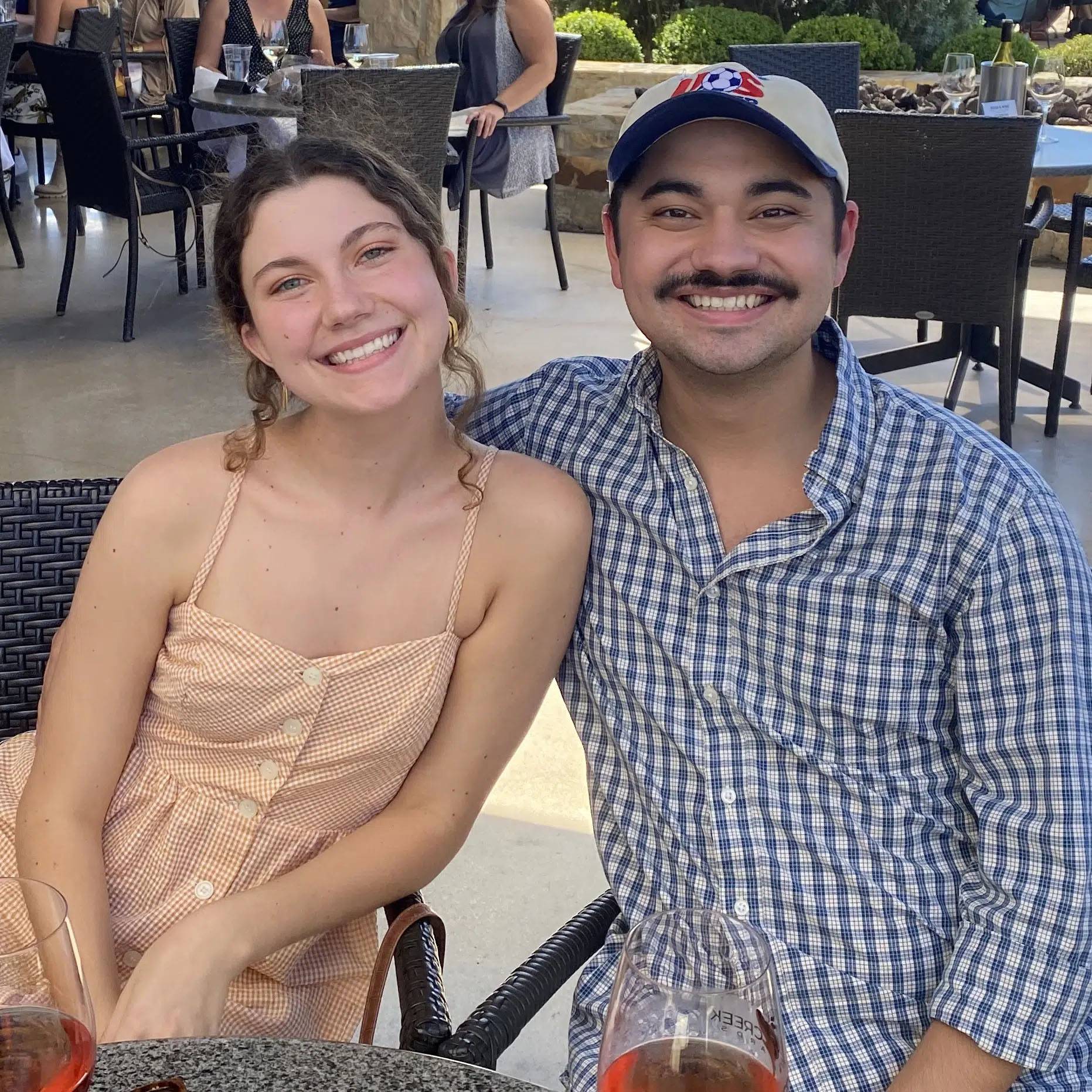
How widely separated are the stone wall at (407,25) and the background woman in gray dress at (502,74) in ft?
10.9

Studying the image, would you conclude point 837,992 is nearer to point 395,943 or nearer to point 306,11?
point 395,943

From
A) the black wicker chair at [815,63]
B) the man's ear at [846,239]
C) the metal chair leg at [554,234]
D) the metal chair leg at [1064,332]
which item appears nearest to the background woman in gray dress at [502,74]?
the metal chair leg at [554,234]

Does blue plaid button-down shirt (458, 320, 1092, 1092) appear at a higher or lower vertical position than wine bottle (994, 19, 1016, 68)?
lower

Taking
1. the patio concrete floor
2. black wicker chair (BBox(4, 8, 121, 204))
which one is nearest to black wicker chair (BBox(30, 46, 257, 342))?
the patio concrete floor

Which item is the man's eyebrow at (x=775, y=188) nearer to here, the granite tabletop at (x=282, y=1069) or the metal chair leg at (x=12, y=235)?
the granite tabletop at (x=282, y=1069)

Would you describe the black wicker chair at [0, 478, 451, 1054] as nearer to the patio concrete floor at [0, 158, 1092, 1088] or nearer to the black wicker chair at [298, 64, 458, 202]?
the patio concrete floor at [0, 158, 1092, 1088]

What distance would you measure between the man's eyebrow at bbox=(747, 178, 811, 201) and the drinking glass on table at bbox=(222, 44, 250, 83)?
4663 mm

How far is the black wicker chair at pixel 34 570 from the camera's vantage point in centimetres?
162

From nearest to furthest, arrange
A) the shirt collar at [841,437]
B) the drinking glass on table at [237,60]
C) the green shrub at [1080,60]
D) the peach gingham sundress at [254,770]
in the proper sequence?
the shirt collar at [841,437] → the peach gingham sundress at [254,770] → the drinking glass on table at [237,60] → the green shrub at [1080,60]

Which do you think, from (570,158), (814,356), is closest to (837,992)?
(814,356)

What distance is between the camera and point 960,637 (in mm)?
1363

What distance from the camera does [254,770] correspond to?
5.03 ft

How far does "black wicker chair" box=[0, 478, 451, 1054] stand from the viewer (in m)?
1.62

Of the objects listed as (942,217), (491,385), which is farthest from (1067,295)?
(491,385)
